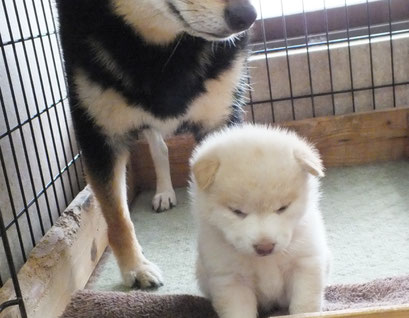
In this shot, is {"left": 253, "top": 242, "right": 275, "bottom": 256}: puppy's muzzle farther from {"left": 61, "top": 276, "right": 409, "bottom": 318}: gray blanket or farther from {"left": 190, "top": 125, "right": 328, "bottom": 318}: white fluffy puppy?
{"left": 61, "top": 276, "right": 409, "bottom": 318}: gray blanket

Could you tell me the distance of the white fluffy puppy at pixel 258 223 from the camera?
102cm

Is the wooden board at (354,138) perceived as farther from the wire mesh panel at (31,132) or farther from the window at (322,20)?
the wire mesh panel at (31,132)

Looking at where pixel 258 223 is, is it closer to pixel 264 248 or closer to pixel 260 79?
pixel 264 248

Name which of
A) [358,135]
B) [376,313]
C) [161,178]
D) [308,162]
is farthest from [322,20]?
[376,313]

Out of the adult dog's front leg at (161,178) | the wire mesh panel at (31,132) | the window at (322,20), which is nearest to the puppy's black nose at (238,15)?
the wire mesh panel at (31,132)

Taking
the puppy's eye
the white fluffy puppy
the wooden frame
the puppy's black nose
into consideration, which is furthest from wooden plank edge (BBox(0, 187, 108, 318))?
the puppy's black nose

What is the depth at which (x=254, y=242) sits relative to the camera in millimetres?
995

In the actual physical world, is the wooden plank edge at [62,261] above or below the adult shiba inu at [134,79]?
below

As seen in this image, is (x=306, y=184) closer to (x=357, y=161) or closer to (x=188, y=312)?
(x=188, y=312)

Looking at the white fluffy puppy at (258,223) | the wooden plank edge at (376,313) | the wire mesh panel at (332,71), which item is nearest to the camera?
the wooden plank edge at (376,313)

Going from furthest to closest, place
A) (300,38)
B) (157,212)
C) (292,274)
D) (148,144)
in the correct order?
(300,38)
(148,144)
(157,212)
(292,274)

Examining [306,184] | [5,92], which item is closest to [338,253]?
[306,184]

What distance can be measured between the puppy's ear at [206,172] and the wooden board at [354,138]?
1205 mm

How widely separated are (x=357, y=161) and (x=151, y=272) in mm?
1074
